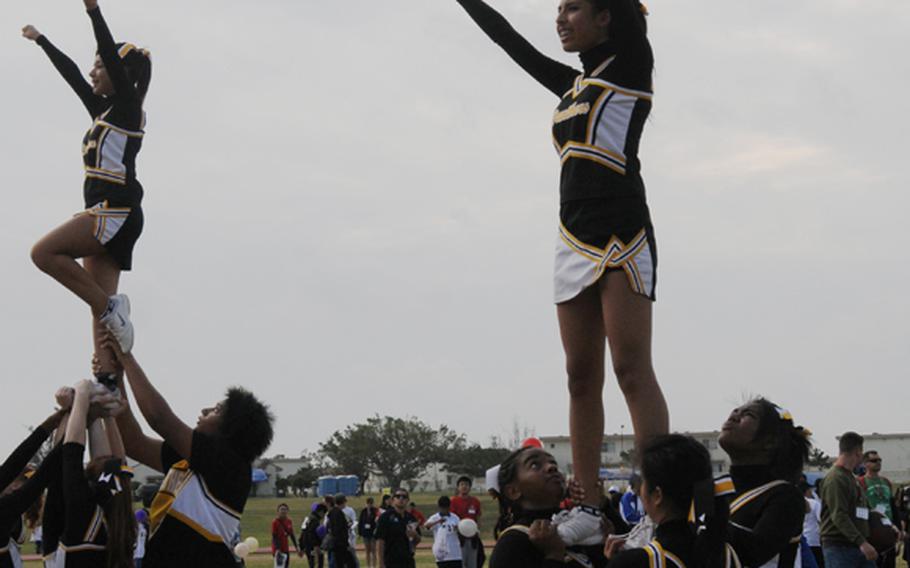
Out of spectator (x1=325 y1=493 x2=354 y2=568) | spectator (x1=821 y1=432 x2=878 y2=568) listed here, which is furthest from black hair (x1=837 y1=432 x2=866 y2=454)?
spectator (x1=325 y1=493 x2=354 y2=568)

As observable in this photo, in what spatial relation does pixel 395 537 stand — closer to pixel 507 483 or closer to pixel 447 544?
pixel 447 544

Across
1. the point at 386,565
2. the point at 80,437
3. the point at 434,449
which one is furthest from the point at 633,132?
the point at 434,449

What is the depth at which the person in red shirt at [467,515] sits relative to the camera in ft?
75.6

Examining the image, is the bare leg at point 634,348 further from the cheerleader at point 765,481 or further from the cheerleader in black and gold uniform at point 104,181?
the cheerleader in black and gold uniform at point 104,181

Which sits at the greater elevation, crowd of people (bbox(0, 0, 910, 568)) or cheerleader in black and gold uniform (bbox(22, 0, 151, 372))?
cheerleader in black and gold uniform (bbox(22, 0, 151, 372))

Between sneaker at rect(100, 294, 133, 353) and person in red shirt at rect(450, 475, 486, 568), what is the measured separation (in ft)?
53.2

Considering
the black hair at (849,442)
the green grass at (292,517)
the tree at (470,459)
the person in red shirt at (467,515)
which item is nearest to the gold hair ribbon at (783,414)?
the black hair at (849,442)

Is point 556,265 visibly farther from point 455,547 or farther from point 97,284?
point 455,547

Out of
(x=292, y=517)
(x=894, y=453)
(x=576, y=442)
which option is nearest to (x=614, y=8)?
(x=576, y=442)

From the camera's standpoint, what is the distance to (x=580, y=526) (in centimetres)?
509

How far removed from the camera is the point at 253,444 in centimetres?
620

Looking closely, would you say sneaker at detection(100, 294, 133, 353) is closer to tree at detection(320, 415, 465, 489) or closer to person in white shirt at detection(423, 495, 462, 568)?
person in white shirt at detection(423, 495, 462, 568)

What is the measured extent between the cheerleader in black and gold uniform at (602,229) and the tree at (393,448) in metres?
101

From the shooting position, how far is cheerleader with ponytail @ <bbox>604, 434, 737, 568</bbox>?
15.3 ft
